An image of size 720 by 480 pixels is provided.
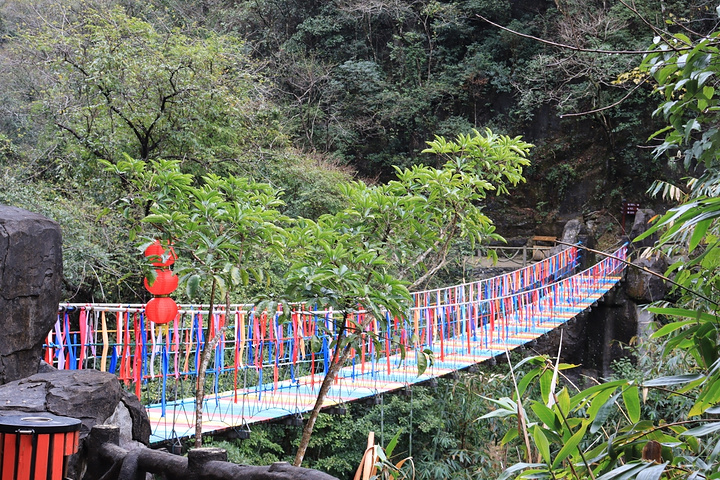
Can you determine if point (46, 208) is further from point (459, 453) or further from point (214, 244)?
point (459, 453)

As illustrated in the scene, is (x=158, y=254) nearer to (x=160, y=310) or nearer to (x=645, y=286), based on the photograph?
(x=160, y=310)

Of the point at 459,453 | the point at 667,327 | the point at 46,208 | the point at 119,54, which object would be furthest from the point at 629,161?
the point at 667,327

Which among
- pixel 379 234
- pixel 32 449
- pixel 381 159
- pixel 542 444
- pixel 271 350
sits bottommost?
pixel 271 350

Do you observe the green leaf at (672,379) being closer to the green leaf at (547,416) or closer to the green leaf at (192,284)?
the green leaf at (547,416)

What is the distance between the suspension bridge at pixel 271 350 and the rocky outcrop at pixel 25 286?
0.60 meters

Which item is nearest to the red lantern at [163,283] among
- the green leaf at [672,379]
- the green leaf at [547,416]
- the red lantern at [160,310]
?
the red lantern at [160,310]

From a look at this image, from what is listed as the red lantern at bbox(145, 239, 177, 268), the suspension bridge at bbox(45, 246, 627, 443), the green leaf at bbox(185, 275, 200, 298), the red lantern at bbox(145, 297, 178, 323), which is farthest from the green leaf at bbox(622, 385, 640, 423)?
the red lantern at bbox(145, 297, 178, 323)

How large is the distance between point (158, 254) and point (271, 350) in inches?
90.6

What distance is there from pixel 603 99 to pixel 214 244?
36.7 feet

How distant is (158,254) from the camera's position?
2816 mm

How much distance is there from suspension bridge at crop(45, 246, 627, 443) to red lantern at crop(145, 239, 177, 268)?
322mm

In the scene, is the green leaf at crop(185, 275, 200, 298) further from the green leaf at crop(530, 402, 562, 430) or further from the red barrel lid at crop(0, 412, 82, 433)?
the green leaf at crop(530, 402, 562, 430)

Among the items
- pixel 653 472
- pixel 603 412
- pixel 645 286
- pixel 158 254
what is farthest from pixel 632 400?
pixel 645 286

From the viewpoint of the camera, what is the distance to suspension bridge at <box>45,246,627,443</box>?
3.87 metres
